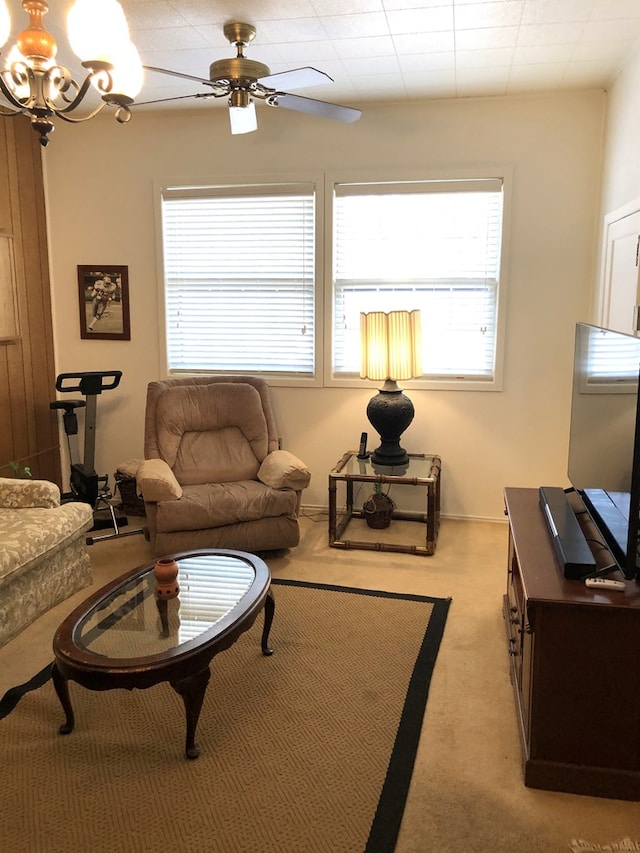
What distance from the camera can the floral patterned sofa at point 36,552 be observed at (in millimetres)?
2783

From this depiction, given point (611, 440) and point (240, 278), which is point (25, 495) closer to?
point (240, 278)

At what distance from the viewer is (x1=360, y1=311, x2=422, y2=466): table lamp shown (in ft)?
13.1

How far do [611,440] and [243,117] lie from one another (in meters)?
2.16

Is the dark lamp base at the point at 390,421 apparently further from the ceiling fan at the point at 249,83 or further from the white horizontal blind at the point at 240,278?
the ceiling fan at the point at 249,83

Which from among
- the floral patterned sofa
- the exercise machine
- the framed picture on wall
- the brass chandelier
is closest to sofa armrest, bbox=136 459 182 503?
the floral patterned sofa

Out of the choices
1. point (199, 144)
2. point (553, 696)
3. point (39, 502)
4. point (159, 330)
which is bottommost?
point (553, 696)

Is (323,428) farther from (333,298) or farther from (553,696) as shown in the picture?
(553,696)

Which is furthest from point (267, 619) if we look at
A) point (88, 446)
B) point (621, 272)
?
point (621, 272)

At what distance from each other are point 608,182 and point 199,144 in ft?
8.54

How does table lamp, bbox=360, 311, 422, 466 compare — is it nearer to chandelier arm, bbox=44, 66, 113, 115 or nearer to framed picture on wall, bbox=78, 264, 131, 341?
framed picture on wall, bbox=78, 264, 131, 341

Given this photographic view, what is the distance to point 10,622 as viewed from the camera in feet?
9.22

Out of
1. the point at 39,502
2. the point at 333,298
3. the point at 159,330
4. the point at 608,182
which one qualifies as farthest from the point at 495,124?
the point at 39,502

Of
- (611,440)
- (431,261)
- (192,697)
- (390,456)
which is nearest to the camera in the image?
(192,697)

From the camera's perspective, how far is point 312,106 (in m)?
3.06
